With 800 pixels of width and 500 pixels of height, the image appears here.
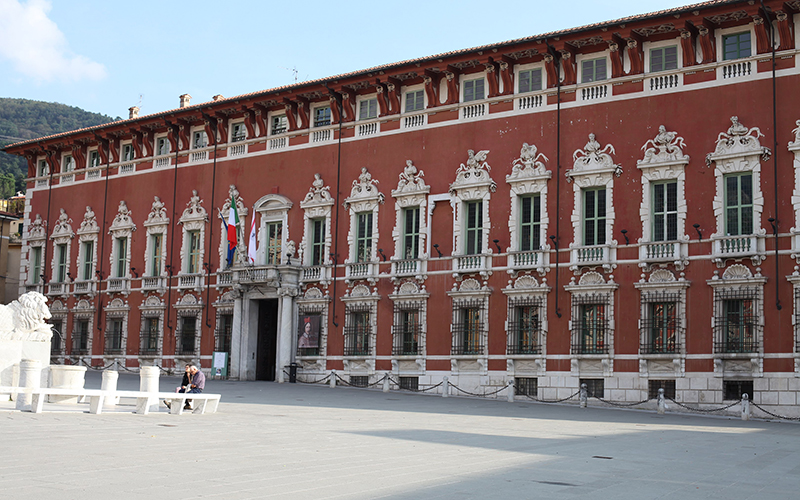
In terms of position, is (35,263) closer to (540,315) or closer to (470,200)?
(470,200)

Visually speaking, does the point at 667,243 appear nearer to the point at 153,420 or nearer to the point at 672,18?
the point at 672,18

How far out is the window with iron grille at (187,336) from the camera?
143 feet

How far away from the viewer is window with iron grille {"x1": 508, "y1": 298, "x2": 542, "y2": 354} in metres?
33.1

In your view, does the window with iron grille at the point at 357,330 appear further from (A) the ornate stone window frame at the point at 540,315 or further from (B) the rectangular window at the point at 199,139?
(B) the rectangular window at the point at 199,139

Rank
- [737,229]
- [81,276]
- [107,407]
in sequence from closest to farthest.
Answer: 1. [107,407]
2. [737,229]
3. [81,276]

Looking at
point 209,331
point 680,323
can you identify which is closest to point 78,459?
point 680,323

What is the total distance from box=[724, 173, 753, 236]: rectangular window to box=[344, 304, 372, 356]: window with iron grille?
50.5 ft

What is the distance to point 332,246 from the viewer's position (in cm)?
3925

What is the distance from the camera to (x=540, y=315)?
3284 centimetres

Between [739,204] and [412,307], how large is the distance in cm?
1362

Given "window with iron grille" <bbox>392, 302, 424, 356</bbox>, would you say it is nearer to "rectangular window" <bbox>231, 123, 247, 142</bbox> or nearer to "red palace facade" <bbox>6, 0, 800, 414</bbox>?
"red palace facade" <bbox>6, 0, 800, 414</bbox>

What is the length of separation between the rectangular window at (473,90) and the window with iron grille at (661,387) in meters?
13.6

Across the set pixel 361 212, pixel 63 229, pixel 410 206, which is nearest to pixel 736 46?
pixel 410 206

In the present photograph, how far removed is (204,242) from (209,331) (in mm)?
4565
